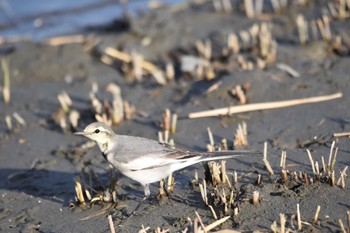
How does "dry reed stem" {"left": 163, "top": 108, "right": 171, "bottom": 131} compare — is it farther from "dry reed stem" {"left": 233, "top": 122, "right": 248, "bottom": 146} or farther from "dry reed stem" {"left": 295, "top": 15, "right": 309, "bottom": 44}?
"dry reed stem" {"left": 295, "top": 15, "right": 309, "bottom": 44}

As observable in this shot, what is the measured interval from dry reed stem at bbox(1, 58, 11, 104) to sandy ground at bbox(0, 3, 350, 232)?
126mm

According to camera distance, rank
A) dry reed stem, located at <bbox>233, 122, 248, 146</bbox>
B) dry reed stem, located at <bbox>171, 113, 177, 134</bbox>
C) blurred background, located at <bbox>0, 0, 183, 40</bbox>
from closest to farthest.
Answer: dry reed stem, located at <bbox>233, 122, 248, 146</bbox>
dry reed stem, located at <bbox>171, 113, 177, 134</bbox>
blurred background, located at <bbox>0, 0, 183, 40</bbox>

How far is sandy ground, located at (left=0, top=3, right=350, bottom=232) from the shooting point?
A: 6.81 metres

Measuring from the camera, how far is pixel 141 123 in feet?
31.6

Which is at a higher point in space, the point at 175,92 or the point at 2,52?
the point at 2,52

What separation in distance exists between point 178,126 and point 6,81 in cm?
416

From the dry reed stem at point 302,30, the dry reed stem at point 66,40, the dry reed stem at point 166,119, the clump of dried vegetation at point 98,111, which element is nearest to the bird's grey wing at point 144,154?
the dry reed stem at point 166,119

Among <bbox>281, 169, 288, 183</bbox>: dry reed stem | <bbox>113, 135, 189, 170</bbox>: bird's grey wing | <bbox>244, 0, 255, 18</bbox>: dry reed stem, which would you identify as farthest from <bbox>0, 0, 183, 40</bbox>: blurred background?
<bbox>281, 169, 288, 183</bbox>: dry reed stem

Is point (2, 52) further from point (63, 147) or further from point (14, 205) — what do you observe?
point (14, 205)

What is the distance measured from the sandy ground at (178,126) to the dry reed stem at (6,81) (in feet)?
0.41

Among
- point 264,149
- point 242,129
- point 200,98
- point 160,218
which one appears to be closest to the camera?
point 160,218

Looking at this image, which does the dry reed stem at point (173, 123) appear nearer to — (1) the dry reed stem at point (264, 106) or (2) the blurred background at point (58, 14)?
(1) the dry reed stem at point (264, 106)

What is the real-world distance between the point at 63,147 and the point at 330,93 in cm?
402

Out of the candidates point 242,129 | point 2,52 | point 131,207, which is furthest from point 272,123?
point 2,52
